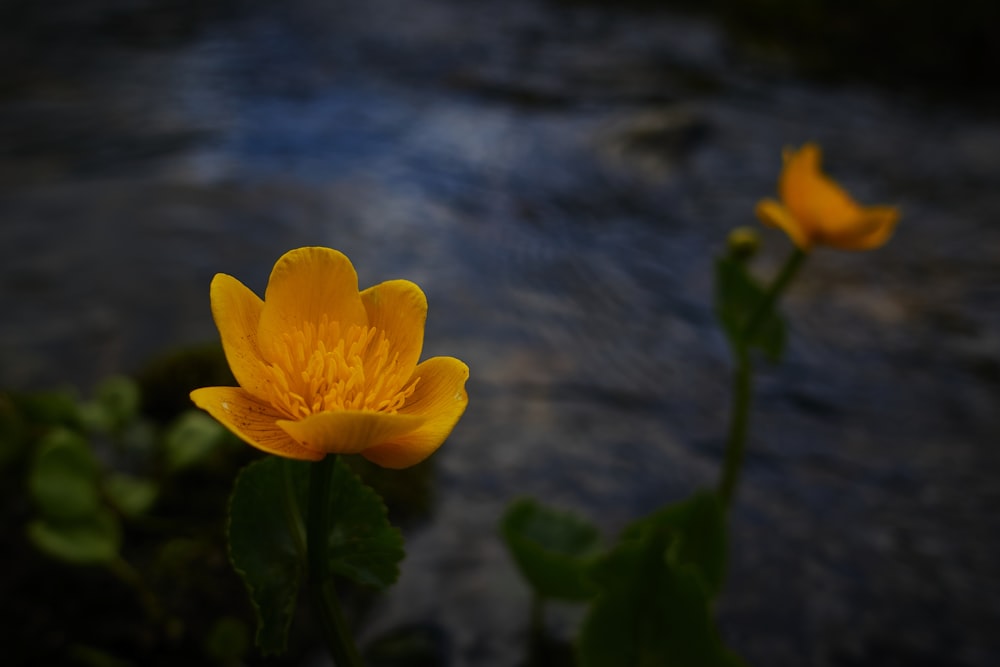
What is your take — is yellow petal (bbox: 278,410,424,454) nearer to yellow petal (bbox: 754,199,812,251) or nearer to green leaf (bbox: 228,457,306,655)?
green leaf (bbox: 228,457,306,655)

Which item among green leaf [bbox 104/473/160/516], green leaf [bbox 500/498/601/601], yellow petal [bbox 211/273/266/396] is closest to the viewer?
yellow petal [bbox 211/273/266/396]

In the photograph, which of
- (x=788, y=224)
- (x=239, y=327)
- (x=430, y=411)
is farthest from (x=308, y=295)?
(x=788, y=224)

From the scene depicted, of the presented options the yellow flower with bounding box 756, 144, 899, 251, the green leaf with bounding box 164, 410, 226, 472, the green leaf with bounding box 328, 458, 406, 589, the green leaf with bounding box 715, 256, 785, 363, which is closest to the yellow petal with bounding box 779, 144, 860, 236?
the yellow flower with bounding box 756, 144, 899, 251

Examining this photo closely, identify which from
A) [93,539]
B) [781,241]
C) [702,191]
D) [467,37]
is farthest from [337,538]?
[467,37]

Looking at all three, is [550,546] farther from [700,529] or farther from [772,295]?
[772,295]

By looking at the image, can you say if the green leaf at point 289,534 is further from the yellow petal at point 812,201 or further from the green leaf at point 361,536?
the yellow petal at point 812,201

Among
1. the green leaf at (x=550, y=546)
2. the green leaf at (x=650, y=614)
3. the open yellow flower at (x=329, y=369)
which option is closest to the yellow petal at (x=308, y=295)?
the open yellow flower at (x=329, y=369)

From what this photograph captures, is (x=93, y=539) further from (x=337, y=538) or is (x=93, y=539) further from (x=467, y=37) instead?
(x=467, y=37)
